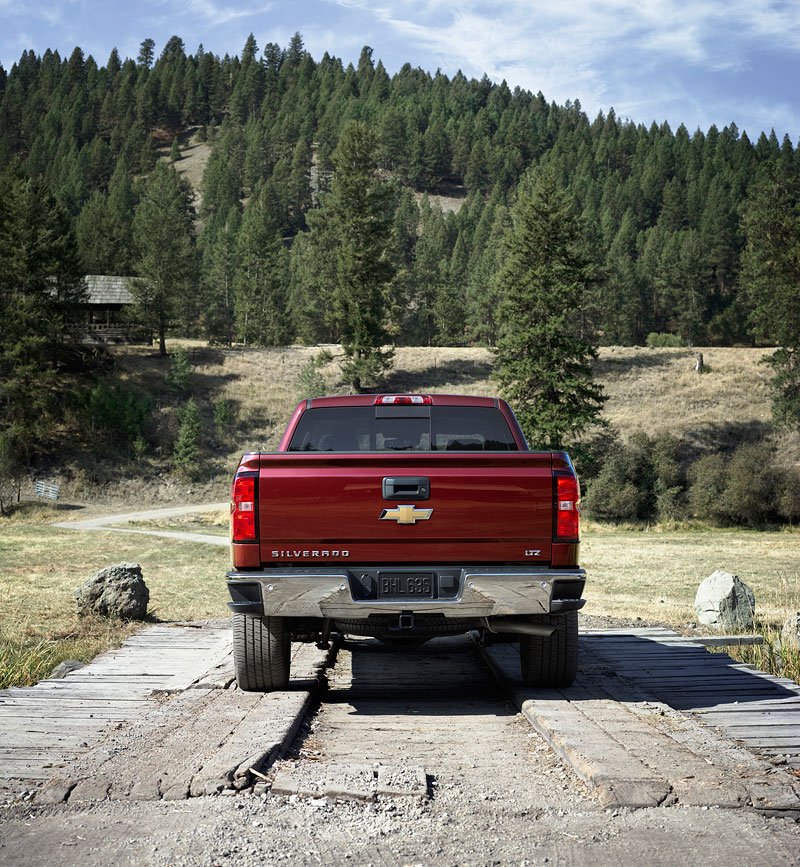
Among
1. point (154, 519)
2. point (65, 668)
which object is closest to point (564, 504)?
point (65, 668)

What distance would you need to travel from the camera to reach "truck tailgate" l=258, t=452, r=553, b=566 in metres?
6.00

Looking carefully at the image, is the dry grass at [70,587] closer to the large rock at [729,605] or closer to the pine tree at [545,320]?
the large rock at [729,605]

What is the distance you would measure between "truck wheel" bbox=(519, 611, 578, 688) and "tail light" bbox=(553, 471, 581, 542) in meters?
0.75

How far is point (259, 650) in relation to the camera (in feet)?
21.4

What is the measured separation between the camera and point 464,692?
23.8 feet

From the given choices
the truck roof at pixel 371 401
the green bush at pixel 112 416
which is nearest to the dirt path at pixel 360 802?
the truck roof at pixel 371 401

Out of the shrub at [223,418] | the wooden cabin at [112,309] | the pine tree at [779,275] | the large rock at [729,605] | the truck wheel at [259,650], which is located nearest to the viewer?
the truck wheel at [259,650]

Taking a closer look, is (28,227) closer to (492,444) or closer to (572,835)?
(492,444)

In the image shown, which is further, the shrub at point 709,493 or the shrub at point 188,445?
the shrub at point 188,445

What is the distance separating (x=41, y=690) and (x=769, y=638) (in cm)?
696

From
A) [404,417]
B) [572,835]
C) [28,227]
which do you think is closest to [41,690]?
[404,417]

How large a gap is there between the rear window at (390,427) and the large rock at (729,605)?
590 centimetres

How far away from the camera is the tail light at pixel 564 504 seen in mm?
6070

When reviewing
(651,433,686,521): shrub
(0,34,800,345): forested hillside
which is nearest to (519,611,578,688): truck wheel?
(651,433,686,521): shrub
